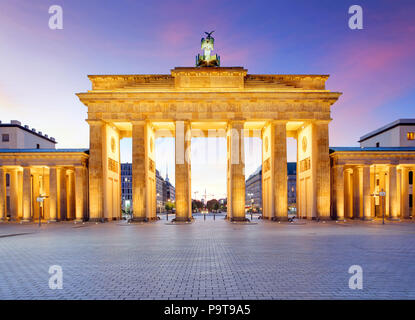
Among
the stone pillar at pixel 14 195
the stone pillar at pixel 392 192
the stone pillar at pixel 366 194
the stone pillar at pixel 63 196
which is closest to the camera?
the stone pillar at pixel 366 194

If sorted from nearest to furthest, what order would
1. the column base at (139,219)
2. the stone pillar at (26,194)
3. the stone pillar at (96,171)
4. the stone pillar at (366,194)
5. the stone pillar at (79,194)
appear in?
the column base at (139,219)
the stone pillar at (96,171)
the stone pillar at (366,194)
the stone pillar at (79,194)
the stone pillar at (26,194)

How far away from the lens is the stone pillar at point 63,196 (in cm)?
4756

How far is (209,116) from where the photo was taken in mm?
42094

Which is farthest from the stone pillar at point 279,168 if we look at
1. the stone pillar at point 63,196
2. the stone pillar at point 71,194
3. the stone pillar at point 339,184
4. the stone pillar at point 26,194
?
the stone pillar at point 26,194

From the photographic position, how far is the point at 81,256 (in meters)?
14.0

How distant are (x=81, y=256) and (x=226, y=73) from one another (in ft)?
114

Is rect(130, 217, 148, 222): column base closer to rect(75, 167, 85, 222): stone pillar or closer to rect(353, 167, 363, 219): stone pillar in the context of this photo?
rect(75, 167, 85, 222): stone pillar

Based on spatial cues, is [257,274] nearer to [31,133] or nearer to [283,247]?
[283,247]

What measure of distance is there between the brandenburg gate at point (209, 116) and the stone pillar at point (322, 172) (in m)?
0.13

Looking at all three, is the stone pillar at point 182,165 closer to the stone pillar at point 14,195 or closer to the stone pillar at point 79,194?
the stone pillar at point 79,194

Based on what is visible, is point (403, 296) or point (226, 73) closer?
point (403, 296)
